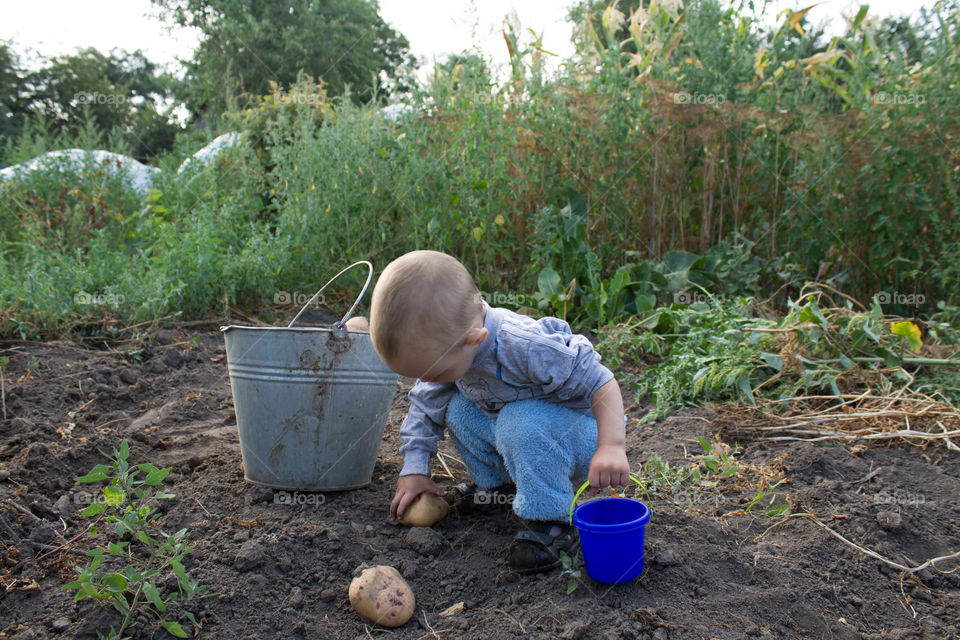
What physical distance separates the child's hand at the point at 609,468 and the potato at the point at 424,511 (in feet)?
1.74

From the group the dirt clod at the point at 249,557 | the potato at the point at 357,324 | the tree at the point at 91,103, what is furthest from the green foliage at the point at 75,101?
the dirt clod at the point at 249,557

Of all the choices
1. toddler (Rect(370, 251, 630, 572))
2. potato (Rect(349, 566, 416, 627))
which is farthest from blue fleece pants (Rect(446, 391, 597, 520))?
potato (Rect(349, 566, 416, 627))

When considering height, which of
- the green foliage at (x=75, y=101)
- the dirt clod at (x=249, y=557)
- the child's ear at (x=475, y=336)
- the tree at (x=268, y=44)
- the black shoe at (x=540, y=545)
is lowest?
the black shoe at (x=540, y=545)

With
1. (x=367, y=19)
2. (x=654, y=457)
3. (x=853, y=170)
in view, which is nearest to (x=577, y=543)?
(x=654, y=457)

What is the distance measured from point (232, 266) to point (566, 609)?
3.09 metres

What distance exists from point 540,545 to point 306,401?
2.52 feet

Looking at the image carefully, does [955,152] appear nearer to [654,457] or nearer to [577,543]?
[654,457]

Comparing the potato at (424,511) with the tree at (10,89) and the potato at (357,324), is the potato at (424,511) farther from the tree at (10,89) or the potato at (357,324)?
the tree at (10,89)

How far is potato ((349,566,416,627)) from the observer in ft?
4.62

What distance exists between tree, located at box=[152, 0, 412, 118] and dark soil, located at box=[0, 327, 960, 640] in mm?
14975

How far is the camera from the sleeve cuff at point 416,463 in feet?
6.10

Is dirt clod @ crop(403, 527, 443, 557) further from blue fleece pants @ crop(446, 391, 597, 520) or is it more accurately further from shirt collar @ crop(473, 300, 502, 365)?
shirt collar @ crop(473, 300, 502, 365)

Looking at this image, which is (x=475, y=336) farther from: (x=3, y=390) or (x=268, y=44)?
(x=268, y=44)

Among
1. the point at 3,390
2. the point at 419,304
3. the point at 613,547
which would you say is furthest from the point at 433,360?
the point at 3,390
